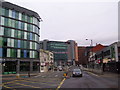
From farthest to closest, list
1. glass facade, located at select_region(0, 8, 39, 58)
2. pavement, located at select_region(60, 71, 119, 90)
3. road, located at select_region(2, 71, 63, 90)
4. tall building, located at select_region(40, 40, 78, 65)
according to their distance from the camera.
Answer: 1. tall building, located at select_region(40, 40, 78, 65)
2. glass facade, located at select_region(0, 8, 39, 58)
3. road, located at select_region(2, 71, 63, 90)
4. pavement, located at select_region(60, 71, 119, 90)

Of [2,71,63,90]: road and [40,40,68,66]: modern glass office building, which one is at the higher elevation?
[40,40,68,66]: modern glass office building

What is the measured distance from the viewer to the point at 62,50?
13238 centimetres

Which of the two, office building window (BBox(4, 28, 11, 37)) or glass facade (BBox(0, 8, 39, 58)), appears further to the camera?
office building window (BBox(4, 28, 11, 37))

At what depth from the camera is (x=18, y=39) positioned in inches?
2076

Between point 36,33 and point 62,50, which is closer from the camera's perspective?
point 36,33

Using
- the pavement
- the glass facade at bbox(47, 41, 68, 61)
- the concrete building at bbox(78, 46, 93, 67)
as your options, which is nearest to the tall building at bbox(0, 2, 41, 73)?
the pavement

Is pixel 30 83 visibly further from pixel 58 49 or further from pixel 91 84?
pixel 58 49

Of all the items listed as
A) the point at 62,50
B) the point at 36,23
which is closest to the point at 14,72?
the point at 36,23

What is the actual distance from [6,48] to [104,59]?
30.9m

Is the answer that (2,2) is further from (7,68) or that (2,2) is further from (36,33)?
(7,68)

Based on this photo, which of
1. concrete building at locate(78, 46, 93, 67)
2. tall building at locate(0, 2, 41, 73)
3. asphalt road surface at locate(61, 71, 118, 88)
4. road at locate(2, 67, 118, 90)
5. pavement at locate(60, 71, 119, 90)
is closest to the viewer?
pavement at locate(60, 71, 119, 90)

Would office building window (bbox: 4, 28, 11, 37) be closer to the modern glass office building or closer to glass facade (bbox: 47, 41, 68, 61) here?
the modern glass office building

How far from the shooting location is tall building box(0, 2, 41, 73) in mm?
48844

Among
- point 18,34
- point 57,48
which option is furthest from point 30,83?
point 57,48
